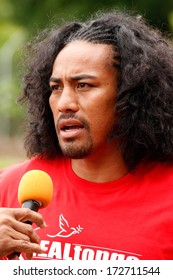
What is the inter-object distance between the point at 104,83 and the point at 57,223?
91 cm

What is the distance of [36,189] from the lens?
14.4 ft

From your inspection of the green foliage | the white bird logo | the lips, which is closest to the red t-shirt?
the white bird logo

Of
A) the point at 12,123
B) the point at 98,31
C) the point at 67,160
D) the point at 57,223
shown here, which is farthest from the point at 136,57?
the point at 12,123

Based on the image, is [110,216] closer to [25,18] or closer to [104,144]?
[104,144]

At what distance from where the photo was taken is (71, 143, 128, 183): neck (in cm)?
505

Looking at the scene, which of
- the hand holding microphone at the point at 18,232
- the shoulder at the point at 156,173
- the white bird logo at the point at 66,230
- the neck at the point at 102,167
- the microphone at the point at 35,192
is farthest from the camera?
the neck at the point at 102,167

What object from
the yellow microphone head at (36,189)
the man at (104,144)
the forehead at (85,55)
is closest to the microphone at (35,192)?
the yellow microphone head at (36,189)

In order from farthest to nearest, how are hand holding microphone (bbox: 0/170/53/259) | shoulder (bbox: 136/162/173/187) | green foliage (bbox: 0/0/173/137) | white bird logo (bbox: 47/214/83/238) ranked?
green foliage (bbox: 0/0/173/137) → shoulder (bbox: 136/162/173/187) → white bird logo (bbox: 47/214/83/238) → hand holding microphone (bbox: 0/170/53/259)

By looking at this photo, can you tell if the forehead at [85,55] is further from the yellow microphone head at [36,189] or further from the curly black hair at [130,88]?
the yellow microphone head at [36,189]

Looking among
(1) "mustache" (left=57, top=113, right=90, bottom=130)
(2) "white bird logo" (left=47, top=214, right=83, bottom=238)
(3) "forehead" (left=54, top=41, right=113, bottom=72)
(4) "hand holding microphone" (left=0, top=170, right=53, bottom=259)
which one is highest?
(3) "forehead" (left=54, top=41, right=113, bottom=72)

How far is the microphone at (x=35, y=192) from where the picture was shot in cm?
438

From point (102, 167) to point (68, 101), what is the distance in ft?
1.61

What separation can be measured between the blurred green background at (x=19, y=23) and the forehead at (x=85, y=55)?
42.2 ft

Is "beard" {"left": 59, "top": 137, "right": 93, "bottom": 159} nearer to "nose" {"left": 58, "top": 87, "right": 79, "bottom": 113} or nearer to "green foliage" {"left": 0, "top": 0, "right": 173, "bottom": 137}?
"nose" {"left": 58, "top": 87, "right": 79, "bottom": 113}
